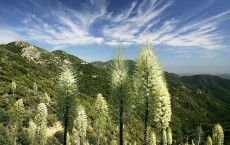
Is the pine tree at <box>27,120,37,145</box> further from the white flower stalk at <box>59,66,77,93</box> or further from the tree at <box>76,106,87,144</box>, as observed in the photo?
the white flower stalk at <box>59,66,77,93</box>

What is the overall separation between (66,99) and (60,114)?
1595 mm

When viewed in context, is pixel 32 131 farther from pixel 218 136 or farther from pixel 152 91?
pixel 218 136

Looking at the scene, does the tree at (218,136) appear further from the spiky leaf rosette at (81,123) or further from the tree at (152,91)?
the tree at (152,91)

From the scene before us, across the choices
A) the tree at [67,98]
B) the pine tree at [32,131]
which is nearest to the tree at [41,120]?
the pine tree at [32,131]

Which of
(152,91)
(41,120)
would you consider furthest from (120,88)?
(41,120)

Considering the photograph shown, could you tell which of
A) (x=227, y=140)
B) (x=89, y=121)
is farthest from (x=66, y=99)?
(x=227, y=140)

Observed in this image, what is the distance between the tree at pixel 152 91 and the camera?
21.5 meters

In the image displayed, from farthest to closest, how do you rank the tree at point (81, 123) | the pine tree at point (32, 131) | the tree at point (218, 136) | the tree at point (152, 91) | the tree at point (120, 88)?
1. the tree at point (218, 136)
2. the tree at point (81, 123)
3. the pine tree at point (32, 131)
4. the tree at point (120, 88)
5. the tree at point (152, 91)

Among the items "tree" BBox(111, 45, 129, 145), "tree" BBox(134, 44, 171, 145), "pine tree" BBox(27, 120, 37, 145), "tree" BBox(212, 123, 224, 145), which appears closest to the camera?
"tree" BBox(134, 44, 171, 145)

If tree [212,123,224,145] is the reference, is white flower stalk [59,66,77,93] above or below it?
above

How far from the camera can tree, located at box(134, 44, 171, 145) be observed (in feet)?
70.5

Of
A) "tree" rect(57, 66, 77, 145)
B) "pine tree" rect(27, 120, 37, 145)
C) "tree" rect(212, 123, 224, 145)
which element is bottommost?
"tree" rect(212, 123, 224, 145)

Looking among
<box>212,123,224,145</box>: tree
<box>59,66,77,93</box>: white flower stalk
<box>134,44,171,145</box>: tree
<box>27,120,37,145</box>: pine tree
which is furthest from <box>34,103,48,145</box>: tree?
<box>212,123,224,145</box>: tree

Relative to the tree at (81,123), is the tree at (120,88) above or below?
above
